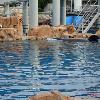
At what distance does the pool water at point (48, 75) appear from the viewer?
1219 centimetres

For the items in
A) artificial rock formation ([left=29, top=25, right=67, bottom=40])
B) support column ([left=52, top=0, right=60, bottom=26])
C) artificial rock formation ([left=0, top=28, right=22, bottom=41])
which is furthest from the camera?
support column ([left=52, top=0, right=60, bottom=26])

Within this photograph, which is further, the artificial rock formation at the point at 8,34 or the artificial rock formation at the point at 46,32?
the artificial rock formation at the point at 46,32

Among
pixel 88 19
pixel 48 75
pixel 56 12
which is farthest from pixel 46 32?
pixel 48 75

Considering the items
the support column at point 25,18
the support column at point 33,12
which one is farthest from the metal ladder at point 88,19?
the support column at point 25,18

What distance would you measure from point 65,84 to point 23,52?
11.4 m

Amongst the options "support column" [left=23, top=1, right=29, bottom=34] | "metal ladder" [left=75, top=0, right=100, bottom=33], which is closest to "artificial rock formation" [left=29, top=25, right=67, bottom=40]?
"metal ladder" [left=75, top=0, right=100, bottom=33]

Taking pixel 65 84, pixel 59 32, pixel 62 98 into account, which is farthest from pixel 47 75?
pixel 59 32

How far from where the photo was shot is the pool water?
40.0 ft

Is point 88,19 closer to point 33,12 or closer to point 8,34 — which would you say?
point 33,12

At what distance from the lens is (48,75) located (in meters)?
15.3

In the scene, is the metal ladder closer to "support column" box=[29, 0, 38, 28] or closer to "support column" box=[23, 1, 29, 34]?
"support column" box=[29, 0, 38, 28]

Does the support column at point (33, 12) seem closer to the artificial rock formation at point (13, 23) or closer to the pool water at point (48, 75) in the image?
the artificial rock formation at point (13, 23)

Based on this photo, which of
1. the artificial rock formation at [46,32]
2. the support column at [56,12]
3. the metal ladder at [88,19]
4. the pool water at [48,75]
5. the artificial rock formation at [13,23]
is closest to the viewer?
the pool water at [48,75]

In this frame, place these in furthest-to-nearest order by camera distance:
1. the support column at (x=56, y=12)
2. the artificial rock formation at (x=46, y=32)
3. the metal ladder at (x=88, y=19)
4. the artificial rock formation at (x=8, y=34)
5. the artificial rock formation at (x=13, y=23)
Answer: the metal ladder at (x=88, y=19) → the support column at (x=56, y=12) → the artificial rock formation at (x=13, y=23) → the artificial rock formation at (x=46, y=32) → the artificial rock formation at (x=8, y=34)
